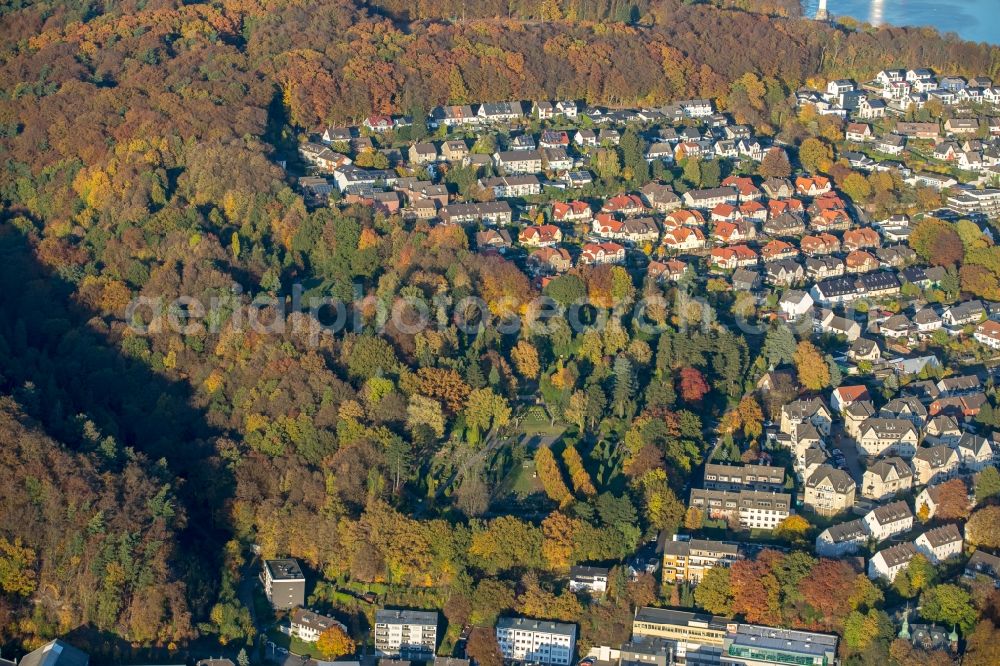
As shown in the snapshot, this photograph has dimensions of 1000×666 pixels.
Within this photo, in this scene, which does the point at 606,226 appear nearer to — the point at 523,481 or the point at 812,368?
the point at 812,368

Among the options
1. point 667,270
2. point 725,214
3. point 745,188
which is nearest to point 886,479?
point 667,270

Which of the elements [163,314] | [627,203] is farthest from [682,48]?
[163,314]

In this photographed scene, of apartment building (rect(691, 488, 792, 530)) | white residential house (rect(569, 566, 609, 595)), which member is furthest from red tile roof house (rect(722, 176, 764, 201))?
white residential house (rect(569, 566, 609, 595))

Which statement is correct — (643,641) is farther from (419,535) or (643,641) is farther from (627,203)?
(627,203)

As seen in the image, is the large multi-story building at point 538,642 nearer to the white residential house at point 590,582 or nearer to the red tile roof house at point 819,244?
the white residential house at point 590,582

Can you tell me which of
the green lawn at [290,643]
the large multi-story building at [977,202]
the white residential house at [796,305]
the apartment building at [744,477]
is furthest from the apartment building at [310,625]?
the large multi-story building at [977,202]
